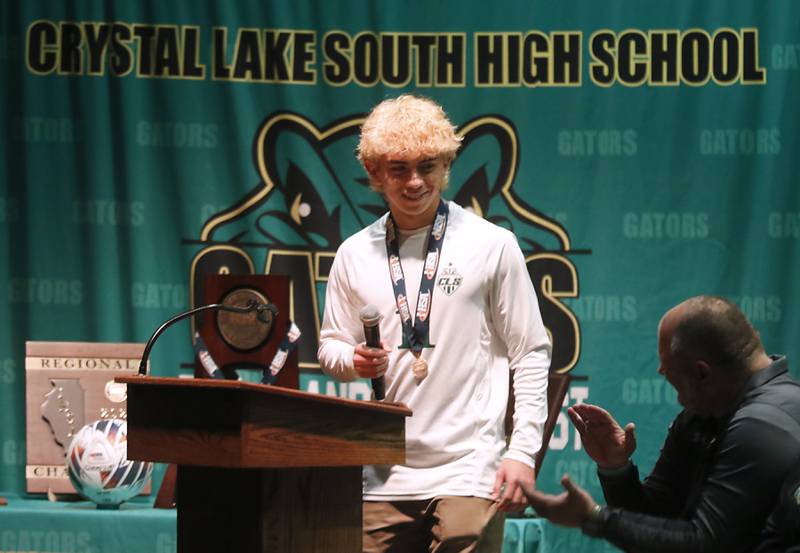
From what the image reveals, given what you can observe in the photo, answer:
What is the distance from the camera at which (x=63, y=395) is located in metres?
4.54

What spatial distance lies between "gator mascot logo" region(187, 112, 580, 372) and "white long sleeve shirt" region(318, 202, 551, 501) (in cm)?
212

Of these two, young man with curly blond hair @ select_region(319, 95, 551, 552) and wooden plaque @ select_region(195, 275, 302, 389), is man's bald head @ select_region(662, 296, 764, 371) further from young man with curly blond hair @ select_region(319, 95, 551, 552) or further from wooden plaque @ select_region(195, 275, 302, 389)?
wooden plaque @ select_region(195, 275, 302, 389)

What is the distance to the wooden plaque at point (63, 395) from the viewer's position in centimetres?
452

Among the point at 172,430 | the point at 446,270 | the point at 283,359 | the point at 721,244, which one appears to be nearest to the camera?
the point at 172,430

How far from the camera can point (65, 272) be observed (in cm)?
516

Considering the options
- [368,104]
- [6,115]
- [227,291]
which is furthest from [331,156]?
[6,115]

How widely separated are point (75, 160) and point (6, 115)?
0.38 m

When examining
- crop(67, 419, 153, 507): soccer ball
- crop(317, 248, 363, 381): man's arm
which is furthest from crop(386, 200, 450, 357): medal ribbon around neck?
crop(67, 419, 153, 507): soccer ball

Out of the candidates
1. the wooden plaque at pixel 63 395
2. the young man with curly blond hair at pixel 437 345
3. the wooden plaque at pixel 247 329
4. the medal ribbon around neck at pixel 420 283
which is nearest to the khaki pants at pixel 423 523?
the young man with curly blond hair at pixel 437 345

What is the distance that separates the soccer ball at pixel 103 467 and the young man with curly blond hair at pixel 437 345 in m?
1.48

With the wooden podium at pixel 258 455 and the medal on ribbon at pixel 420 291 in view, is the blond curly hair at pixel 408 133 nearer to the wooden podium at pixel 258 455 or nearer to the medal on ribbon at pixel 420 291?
the medal on ribbon at pixel 420 291

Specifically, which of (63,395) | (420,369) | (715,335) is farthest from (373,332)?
(63,395)

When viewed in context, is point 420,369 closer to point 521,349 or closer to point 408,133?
point 521,349

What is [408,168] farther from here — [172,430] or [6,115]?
[6,115]
